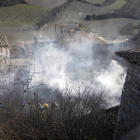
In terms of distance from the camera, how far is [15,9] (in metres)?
16.1

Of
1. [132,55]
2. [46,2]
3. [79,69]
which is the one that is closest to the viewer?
[132,55]

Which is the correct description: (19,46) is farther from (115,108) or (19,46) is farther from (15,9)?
(115,108)

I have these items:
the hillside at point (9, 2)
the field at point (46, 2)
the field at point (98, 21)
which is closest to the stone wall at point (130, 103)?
the field at point (46, 2)

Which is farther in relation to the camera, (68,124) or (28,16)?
(28,16)

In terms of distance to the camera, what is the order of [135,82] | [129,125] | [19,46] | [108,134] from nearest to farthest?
[135,82] → [129,125] → [108,134] → [19,46]

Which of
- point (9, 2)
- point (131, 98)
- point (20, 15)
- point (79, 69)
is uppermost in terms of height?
point (9, 2)

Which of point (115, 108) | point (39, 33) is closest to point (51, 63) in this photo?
point (39, 33)

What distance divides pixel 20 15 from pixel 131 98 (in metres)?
15.1

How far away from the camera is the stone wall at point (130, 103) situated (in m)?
3.60

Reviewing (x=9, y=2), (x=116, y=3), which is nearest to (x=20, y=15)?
(x=9, y=2)

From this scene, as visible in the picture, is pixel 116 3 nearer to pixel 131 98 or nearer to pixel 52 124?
pixel 131 98

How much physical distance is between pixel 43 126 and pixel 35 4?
14387 millimetres

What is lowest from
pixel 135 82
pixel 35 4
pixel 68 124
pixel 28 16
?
pixel 68 124

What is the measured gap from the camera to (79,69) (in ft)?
40.7
